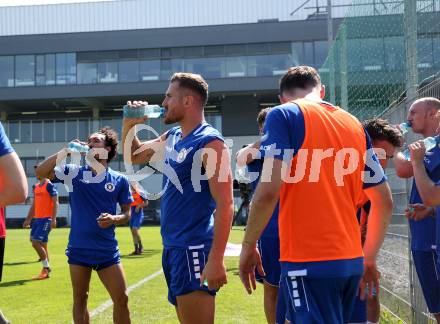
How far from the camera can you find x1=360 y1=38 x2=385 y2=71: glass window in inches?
304

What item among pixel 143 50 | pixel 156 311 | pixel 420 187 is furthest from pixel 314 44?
pixel 420 187

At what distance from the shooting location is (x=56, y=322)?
303 inches

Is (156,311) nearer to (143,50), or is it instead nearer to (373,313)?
(373,313)

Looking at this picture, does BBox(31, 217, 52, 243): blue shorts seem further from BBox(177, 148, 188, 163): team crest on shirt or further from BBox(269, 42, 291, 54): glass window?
BBox(269, 42, 291, 54): glass window

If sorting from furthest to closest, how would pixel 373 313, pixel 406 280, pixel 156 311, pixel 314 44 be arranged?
pixel 314 44, pixel 156 311, pixel 406 280, pixel 373 313

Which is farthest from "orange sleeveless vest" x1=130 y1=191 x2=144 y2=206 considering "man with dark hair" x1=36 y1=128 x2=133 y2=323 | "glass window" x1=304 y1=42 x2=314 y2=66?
"glass window" x1=304 y1=42 x2=314 y2=66

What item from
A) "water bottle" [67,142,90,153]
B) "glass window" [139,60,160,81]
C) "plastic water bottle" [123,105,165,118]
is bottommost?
"water bottle" [67,142,90,153]

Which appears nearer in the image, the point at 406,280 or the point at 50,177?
the point at 50,177

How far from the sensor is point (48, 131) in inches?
1789

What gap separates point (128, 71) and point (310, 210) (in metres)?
40.1

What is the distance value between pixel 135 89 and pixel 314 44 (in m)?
12.7

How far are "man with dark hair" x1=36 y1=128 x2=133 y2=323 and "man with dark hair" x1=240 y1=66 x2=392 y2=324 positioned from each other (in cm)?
312

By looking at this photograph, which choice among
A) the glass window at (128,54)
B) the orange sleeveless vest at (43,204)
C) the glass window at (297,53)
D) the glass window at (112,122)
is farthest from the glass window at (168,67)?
the orange sleeveless vest at (43,204)

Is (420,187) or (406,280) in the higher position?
(420,187)
